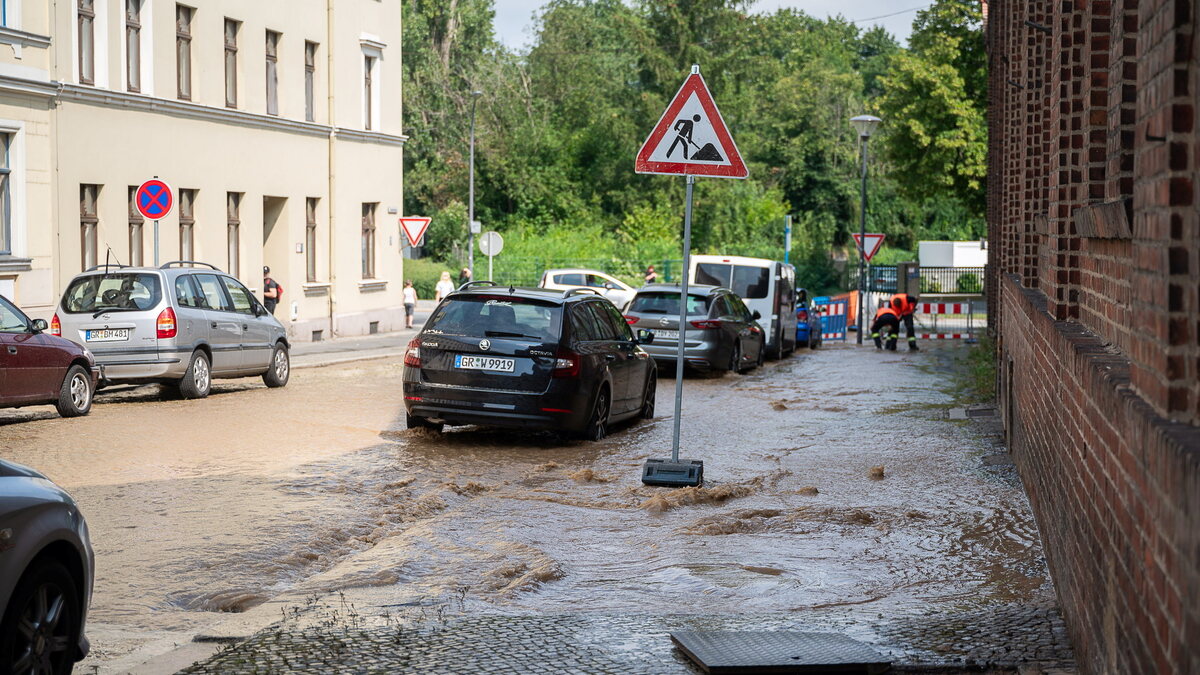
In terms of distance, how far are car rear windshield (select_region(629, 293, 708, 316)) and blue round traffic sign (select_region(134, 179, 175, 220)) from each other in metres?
7.48

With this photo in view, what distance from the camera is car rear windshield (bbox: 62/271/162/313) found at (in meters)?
17.6

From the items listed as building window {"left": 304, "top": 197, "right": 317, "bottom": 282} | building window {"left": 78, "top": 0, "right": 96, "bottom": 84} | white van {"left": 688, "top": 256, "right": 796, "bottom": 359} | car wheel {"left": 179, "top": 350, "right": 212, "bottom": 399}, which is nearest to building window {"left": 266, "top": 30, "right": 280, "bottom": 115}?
building window {"left": 304, "top": 197, "right": 317, "bottom": 282}

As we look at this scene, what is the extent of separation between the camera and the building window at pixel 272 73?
33.2m

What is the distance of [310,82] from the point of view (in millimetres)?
35406

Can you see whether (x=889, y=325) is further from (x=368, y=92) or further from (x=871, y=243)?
(x=368, y=92)

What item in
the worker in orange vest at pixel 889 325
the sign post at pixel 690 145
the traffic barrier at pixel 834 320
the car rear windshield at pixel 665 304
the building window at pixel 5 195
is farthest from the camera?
the traffic barrier at pixel 834 320

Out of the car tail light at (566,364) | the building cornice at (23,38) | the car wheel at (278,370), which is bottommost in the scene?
the car wheel at (278,370)

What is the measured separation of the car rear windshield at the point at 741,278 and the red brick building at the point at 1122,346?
65.8 ft

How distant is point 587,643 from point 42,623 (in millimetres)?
2153

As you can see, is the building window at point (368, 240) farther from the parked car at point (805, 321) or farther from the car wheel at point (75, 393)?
the car wheel at point (75, 393)

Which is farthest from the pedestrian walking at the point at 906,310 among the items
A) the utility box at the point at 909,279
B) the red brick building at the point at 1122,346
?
the red brick building at the point at 1122,346

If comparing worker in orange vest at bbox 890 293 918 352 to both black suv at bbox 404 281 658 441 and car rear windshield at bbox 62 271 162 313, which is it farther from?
black suv at bbox 404 281 658 441

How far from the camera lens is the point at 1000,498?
10.7 m

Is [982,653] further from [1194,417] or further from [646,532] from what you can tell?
[646,532]
